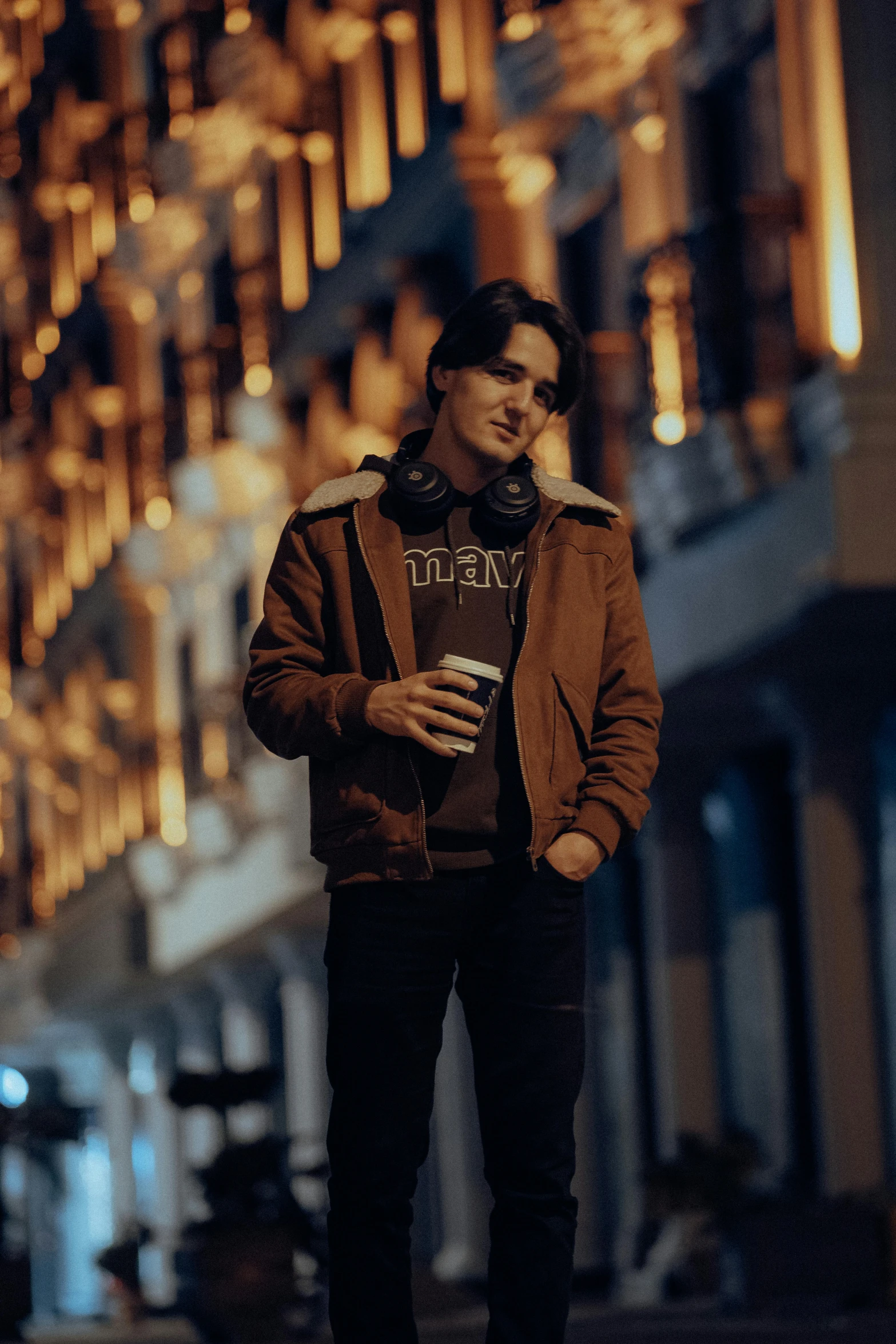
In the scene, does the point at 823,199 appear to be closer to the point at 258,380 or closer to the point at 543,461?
the point at 543,461

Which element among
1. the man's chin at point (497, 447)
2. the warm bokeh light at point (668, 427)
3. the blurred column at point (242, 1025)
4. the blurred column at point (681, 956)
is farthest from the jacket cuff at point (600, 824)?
the blurred column at point (242, 1025)

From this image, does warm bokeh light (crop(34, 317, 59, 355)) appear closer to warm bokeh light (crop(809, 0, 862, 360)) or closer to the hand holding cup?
warm bokeh light (crop(809, 0, 862, 360))

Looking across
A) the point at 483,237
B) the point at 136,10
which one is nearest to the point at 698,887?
the point at 483,237

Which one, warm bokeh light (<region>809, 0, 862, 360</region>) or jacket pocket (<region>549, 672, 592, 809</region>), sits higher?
warm bokeh light (<region>809, 0, 862, 360</region>)

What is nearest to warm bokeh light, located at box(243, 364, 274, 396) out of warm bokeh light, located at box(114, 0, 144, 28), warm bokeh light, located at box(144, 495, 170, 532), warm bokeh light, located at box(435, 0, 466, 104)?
warm bokeh light, located at box(144, 495, 170, 532)

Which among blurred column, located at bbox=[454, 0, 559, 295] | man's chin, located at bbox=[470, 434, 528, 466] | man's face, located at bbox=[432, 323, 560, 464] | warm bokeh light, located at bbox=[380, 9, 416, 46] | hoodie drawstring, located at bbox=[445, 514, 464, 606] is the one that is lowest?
hoodie drawstring, located at bbox=[445, 514, 464, 606]

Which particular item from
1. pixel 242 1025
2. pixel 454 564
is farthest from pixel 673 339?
pixel 242 1025

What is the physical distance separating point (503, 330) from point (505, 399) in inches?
4.7

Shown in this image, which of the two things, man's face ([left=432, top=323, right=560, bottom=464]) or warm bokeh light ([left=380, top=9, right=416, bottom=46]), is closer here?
man's face ([left=432, top=323, right=560, bottom=464])

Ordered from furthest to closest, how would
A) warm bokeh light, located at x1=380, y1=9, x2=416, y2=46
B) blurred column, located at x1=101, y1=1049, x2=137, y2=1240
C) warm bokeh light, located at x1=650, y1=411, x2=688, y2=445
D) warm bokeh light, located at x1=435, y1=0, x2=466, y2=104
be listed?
1. blurred column, located at x1=101, y1=1049, x2=137, y2=1240
2. warm bokeh light, located at x1=380, y1=9, x2=416, y2=46
3. warm bokeh light, located at x1=435, y1=0, x2=466, y2=104
4. warm bokeh light, located at x1=650, y1=411, x2=688, y2=445

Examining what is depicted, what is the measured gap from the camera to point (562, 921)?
14.4 feet

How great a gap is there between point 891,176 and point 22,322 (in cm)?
2792

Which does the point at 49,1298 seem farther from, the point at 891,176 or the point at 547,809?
the point at 547,809

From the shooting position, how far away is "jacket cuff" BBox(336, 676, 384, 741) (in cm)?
434
